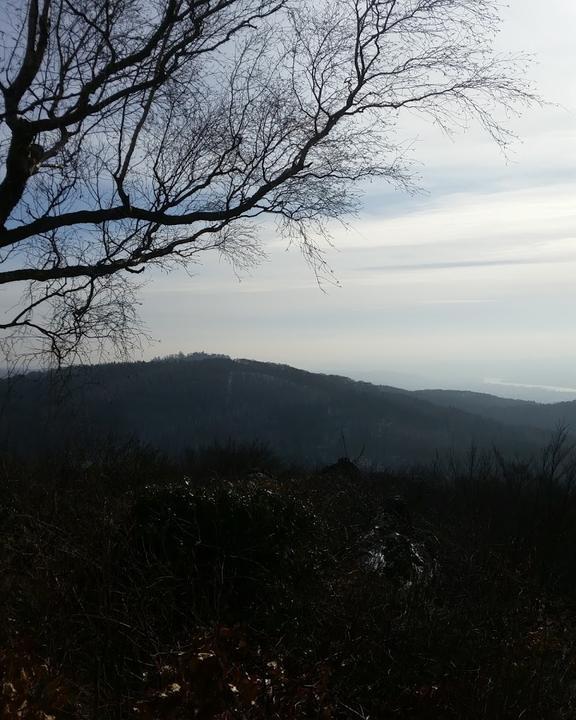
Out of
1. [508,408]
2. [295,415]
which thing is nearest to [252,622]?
[295,415]

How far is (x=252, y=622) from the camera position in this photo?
20.0 ft

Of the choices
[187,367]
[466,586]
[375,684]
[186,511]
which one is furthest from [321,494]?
[187,367]

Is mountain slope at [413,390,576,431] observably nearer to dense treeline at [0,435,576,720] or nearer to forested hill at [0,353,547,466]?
forested hill at [0,353,547,466]

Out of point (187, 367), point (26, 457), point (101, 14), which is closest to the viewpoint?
point (101, 14)

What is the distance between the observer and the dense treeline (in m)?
4.63

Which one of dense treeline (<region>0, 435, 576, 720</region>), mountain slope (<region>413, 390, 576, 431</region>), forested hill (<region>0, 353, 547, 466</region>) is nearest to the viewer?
dense treeline (<region>0, 435, 576, 720</region>)

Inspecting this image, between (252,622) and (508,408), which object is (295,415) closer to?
(508,408)

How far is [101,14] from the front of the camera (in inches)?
300

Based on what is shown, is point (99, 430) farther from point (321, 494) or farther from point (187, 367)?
point (187, 367)

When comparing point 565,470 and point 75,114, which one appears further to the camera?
point 565,470

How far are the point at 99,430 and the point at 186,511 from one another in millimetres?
10135

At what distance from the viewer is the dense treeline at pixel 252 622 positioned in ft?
15.2

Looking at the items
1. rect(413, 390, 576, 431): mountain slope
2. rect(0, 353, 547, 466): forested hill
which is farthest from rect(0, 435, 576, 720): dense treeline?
rect(413, 390, 576, 431): mountain slope

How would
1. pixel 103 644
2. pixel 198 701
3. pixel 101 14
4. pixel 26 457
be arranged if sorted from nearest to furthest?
1. pixel 198 701
2. pixel 103 644
3. pixel 101 14
4. pixel 26 457
